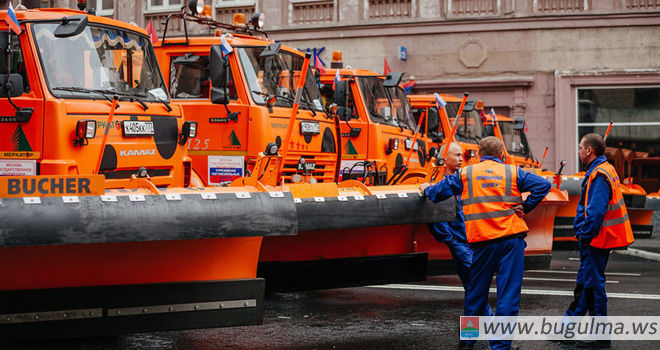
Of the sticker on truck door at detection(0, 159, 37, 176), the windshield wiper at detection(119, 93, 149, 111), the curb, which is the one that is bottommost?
the curb

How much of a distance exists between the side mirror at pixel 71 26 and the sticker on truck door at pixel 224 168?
2976mm

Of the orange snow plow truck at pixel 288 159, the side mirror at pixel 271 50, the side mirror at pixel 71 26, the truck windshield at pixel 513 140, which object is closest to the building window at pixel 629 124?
the truck windshield at pixel 513 140

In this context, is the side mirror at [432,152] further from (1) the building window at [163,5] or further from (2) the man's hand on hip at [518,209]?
(1) the building window at [163,5]

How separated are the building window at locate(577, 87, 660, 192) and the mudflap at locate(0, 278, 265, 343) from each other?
16.9 m

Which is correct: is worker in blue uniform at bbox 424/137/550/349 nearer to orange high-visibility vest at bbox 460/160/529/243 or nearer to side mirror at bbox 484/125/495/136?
Answer: orange high-visibility vest at bbox 460/160/529/243

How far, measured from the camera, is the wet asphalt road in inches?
304

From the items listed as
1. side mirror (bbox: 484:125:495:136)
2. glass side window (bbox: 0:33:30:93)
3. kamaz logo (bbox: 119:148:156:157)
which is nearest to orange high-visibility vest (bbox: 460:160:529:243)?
kamaz logo (bbox: 119:148:156:157)

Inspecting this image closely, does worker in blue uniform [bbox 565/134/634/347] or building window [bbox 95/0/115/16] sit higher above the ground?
building window [bbox 95/0/115/16]

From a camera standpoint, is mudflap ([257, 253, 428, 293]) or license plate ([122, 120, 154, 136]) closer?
license plate ([122, 120, 154, 136])

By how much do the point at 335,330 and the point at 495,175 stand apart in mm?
2159

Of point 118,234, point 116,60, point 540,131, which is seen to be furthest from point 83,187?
point 540,131

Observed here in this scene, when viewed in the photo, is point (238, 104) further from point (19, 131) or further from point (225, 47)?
point (19, 131)

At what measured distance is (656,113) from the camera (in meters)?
21.9

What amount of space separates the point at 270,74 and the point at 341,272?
3.13m
